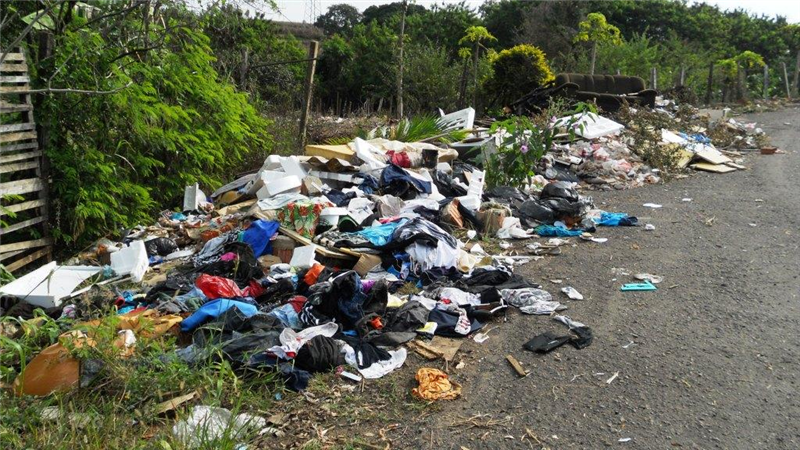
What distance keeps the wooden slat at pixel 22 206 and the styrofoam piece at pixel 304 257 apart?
2.29m

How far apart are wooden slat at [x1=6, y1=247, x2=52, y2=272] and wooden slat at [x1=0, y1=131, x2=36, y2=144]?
3.25 feet

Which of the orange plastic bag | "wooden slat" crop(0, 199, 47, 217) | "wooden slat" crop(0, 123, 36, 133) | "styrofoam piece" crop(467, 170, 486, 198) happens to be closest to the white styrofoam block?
"styrofoam piece" crop(467, 170, 486, 198)

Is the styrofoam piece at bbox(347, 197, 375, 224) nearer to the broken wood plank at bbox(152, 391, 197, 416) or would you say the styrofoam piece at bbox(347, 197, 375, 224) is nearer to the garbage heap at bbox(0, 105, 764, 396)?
the garbage heap at bbox(0, 105, 764, 396)

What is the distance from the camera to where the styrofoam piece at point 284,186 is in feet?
21.7

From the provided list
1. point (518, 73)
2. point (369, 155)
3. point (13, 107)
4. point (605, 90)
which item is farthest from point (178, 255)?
point (605, 90)

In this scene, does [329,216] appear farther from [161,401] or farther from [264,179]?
[161,401]

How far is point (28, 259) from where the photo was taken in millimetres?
5777

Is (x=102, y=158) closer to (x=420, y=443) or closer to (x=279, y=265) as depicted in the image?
(x=279, y=265)

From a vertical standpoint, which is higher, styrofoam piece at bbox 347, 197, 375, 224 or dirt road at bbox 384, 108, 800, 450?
styrofoam piece at bbox 347, 197, 375, 224

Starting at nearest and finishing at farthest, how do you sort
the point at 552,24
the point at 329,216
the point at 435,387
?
the point at 435,387, the point at 329,216, the point at 552,24

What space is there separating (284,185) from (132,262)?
1767 mm

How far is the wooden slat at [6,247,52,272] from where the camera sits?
18.3 feet

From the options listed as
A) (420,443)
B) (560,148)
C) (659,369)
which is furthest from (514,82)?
(420,443)

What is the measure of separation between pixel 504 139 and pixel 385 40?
11570mm
